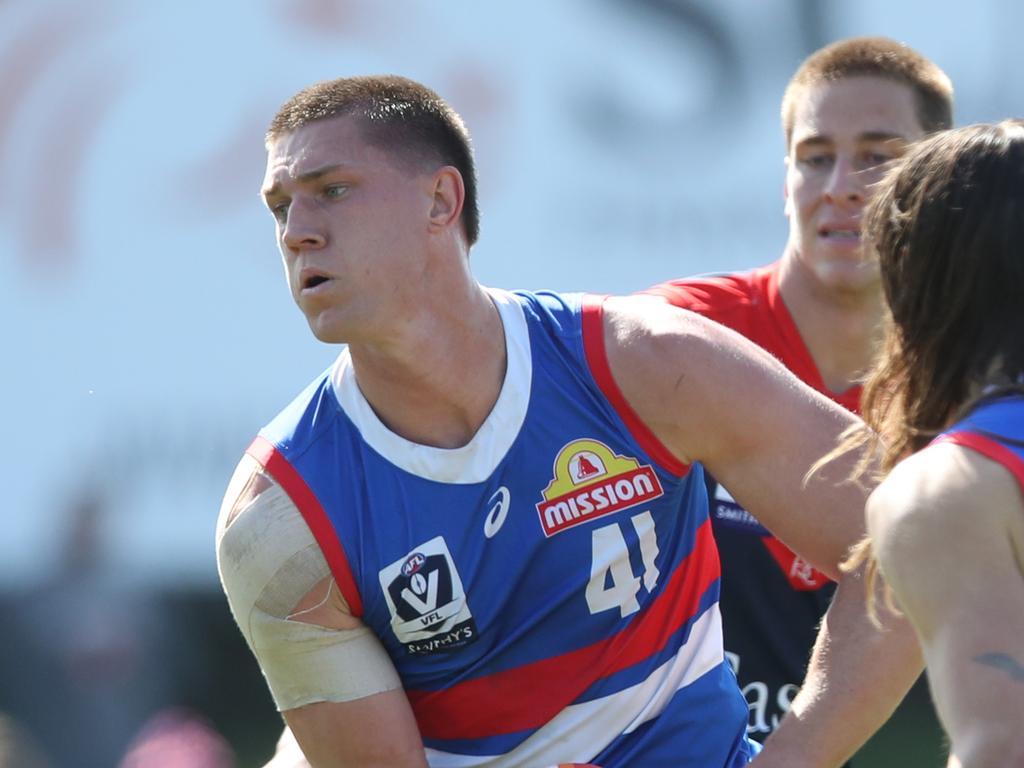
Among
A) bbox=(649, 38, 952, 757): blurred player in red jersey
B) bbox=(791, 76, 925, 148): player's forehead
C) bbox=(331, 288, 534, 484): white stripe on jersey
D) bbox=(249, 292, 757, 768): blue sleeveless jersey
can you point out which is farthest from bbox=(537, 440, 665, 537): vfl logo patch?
bbox=(791, 76, 925, 148): player's forehead

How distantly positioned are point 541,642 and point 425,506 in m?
0.33

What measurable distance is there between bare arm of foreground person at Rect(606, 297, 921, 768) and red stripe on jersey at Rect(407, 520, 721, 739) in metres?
0.27

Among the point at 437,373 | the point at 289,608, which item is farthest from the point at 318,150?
the point at 289,608

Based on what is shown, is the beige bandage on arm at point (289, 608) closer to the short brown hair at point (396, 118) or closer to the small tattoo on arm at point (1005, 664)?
the short brown hair at point (396, 118)

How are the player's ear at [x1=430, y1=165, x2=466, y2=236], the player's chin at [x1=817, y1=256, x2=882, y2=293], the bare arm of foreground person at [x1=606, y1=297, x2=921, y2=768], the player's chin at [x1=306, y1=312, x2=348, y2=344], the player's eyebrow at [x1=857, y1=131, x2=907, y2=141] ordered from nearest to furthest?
the bare arm of foreground person at [x1=606, y1=297, x2=921, y2=768], the player's chin at [x1=306, y1=312, x2=348, y2=344], the player's ear at [x1=430, y1=165, x2=466, y2=236], the player's chin at [x1=817, y1=256, x2=882, y2=293], the player's eyebrow at [x1=857, y1=131, x2=907, y2=141]

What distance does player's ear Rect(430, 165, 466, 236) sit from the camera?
3.13m

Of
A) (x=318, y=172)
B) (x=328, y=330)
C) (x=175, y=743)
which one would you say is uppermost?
(x=318, y=172)

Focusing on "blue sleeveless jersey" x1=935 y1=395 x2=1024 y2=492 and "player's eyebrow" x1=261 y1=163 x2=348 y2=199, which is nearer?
"blue sleeveless jersey" x1=935 y1=395 x2=1024 y2=492

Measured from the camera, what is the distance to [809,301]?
3.85 metres

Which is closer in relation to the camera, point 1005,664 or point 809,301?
point 1005,664

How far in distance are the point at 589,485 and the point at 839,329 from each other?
115cm

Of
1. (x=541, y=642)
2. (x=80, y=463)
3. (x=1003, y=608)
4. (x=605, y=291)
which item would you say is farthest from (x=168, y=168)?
(x=1003, y=608)

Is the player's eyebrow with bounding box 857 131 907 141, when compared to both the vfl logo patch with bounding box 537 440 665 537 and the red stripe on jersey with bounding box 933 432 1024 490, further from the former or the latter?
the red stripe on jersey with bounding box 933 432 1024 490

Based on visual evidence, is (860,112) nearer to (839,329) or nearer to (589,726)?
(839,329)
